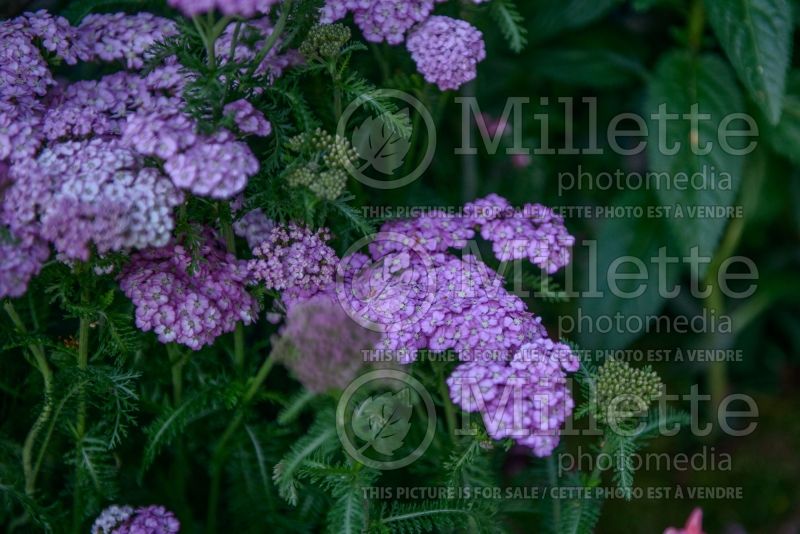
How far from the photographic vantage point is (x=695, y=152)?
186 cm

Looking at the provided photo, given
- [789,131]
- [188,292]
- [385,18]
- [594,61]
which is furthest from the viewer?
[594,61]

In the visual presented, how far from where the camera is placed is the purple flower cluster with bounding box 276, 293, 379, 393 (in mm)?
1326

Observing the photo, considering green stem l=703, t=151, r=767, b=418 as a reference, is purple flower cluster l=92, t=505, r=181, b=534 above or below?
below

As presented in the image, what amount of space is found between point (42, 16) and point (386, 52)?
0.64 meters

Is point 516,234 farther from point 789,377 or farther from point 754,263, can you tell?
point 789,377

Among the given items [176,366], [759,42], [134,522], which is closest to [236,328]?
[176,366]

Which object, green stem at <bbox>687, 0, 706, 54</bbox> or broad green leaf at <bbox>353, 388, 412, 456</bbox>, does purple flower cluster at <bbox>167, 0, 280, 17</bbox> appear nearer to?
broad green leaf at <bbox>353, 388, 412, 456</bbox>

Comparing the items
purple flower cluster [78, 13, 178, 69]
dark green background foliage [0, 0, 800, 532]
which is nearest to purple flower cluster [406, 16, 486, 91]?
dark green background foliage [0, 0, 800, 532]

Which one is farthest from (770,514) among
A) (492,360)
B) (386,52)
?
(386,52)

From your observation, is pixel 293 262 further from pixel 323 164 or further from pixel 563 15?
pixel 563 15

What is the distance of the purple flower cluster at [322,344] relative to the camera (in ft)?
4.35

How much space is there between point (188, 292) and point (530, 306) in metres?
1.23

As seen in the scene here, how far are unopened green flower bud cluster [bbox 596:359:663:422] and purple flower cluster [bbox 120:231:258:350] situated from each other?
1.95ft

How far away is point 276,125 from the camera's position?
4.66ft
